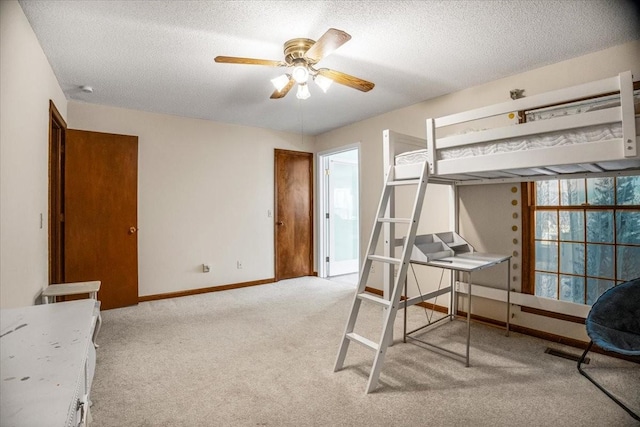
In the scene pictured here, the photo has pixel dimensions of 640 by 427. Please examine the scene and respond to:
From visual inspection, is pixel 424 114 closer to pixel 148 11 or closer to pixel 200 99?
pixel 200 99

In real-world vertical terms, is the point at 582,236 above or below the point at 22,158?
below

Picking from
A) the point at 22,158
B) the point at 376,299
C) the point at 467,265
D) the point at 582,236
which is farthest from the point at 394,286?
the point at 22,158

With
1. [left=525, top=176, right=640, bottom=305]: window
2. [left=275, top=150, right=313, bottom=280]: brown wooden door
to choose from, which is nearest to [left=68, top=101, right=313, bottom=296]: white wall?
[left=275, top=150, right=313, bottom=280]: brown wooden door

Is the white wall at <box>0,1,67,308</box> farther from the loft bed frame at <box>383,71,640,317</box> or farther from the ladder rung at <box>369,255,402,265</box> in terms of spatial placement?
the loft bed frame at <box>383,71,640,317</box>

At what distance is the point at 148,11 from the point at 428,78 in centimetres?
234

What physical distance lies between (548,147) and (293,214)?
391 centimetres

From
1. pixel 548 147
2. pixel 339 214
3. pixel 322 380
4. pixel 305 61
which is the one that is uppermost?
pixel 305 61

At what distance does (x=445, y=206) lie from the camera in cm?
354

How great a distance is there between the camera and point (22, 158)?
80.0 inches

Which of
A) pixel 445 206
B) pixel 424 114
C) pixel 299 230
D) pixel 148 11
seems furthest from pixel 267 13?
pixel 299 230

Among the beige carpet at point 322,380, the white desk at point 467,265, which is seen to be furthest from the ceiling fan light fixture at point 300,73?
the beige carpet at point 322,380

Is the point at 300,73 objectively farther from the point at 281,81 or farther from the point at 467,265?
the point at 467,265

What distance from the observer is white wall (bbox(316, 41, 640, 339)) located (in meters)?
2.56

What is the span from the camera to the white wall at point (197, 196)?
13.3 feet
